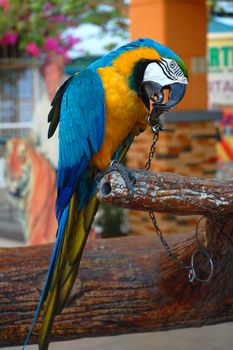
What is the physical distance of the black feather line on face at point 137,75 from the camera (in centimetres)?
197

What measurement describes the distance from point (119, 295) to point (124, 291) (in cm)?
2

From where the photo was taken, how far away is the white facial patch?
1917 mm

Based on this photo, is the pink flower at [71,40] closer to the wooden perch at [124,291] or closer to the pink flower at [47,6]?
the pink flower at [47,6]

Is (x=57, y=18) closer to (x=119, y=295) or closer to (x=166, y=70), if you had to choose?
(x=119, y=295)

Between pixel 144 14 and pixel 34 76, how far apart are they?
490cm

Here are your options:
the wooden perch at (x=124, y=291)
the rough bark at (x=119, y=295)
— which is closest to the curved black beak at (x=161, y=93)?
the wooden perch at (x=124, y=291)

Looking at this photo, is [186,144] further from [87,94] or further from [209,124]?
[87,94]

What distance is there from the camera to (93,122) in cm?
207

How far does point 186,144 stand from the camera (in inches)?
204

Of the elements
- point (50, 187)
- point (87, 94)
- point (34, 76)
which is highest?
point (87, 94)

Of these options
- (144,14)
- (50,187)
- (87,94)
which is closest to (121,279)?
(87,94)

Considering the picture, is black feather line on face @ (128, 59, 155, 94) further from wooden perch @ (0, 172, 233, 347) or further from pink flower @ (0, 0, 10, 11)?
pink flower @ (0, 0, 10, 11)

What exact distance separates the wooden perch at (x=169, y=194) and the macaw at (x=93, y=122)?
20 cm

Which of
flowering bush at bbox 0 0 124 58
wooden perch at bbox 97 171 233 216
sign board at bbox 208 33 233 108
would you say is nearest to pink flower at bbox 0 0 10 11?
flowering bush at bbox 0 0 124 58
